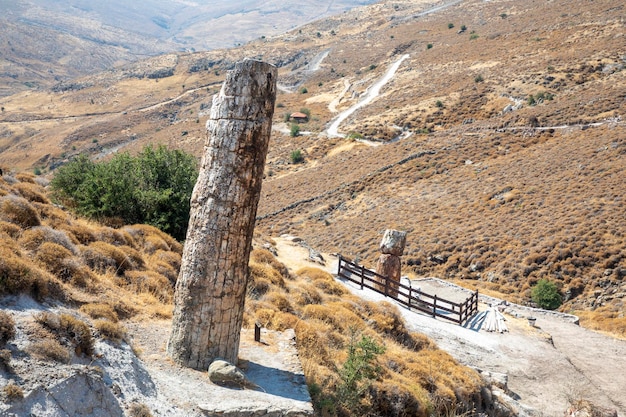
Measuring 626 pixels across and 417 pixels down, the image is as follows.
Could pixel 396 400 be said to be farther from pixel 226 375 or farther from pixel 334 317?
pixel 226 375

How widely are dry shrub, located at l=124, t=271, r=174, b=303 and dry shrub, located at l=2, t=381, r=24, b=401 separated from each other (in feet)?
16.9

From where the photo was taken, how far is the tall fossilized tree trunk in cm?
710

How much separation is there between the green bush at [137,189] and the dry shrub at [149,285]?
453 cm

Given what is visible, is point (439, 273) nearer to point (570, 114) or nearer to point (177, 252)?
point (177, 252)

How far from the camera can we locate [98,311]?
24.9ft

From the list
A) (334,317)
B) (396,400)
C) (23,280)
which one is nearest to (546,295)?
(334,317)

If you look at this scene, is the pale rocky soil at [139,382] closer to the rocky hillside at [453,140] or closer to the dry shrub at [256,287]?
the dry shrub at [256,287]

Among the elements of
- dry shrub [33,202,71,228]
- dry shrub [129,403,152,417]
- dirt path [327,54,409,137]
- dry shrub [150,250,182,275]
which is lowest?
dry shrub [129,403,152,417]

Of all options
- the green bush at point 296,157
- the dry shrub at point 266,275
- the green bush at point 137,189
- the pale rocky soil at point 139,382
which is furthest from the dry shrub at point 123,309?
the green bush at point 296,157

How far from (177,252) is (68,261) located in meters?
5.13

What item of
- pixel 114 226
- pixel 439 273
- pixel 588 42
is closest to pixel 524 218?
pixel 439 273

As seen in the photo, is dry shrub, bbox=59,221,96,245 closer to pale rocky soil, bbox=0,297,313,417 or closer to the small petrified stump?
pale rocky soil, bbox=0,297,313,417

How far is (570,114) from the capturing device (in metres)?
45.8

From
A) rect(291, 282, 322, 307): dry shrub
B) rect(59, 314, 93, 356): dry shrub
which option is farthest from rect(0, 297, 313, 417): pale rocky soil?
rect(291, 282, 322, 307): dry shrub
